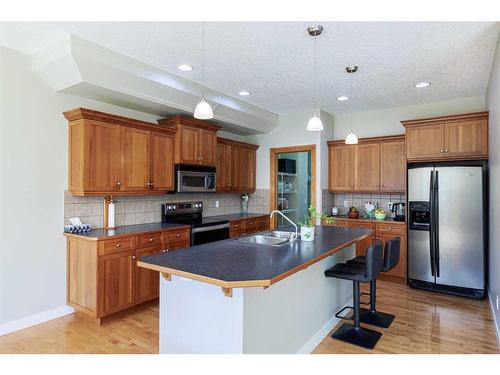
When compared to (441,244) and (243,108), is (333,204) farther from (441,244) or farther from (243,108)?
(243,108)

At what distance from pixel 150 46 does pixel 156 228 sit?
1.97 m

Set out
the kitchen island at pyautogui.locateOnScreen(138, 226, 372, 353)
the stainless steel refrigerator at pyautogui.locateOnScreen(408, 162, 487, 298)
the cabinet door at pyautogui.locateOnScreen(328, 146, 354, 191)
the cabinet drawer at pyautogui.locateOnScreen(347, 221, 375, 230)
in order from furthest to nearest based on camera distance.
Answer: the cabinet door at pyautogui.locateOnScreen(328, 146, 354, 191) → the cabinet drawer at pyautogui.locateOnScreen(347, 221, 375, 230) → the stainless steel refrigerator at pyautogui.locateOnScreen(408, 162, 487, 298) → the kitchen island at pyautogui.locateOnScreen(138, 226, 372, 353)

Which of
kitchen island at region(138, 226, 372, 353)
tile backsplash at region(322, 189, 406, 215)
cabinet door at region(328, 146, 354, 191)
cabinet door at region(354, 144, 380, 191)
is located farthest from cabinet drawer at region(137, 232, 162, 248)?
cabinet door at region(354, 144, 380, 191)

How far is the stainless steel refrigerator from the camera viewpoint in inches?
153

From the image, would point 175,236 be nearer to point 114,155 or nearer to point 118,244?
point 118,244

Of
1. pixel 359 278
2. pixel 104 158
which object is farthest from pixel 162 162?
pixel 359 278

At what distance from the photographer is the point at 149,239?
3.57 meters

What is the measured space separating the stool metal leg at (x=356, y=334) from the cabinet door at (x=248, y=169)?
3173 mm

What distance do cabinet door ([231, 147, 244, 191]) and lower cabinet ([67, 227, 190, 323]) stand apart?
2.11m

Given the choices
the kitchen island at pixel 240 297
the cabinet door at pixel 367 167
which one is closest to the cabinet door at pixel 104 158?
the kitchen island at pixel 240 297

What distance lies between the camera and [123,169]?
361 centimetres

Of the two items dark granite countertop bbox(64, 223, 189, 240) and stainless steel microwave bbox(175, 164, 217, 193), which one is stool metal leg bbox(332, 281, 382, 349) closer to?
dark granite countertop bbox(64, 223, 189, 240)

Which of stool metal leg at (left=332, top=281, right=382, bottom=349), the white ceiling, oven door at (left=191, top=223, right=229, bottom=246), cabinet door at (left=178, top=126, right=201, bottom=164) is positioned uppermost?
the white ceiling
